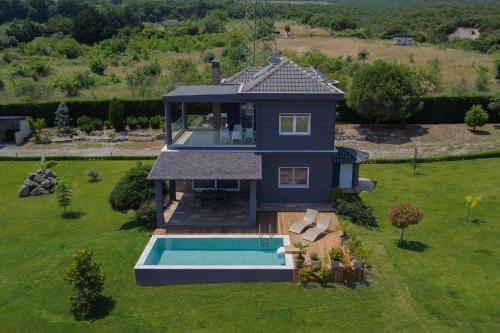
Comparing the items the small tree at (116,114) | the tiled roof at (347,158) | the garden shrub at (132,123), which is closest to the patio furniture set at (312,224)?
the tiled roof at (347,158)

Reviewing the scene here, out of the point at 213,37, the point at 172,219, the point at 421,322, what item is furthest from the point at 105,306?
the point at 213,37

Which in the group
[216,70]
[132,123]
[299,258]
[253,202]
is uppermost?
[216,70]

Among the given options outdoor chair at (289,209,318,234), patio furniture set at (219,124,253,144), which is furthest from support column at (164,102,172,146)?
outdoor chair at (289,209,318,234)

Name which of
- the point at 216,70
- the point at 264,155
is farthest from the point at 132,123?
the point at 264,155

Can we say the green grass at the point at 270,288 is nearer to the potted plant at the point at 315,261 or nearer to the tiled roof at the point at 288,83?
the potted plant at the point at 315,261

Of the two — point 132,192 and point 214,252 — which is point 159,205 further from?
point 214,252

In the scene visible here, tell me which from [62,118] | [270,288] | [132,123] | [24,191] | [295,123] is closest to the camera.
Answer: [270,288]

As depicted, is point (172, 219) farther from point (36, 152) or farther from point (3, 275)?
point (36, 152)
